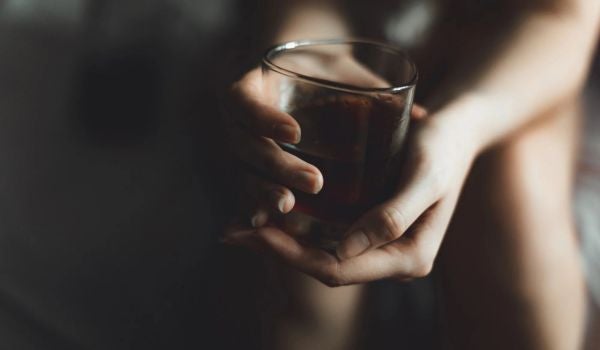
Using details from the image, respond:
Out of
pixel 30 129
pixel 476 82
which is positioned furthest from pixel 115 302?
pixel 476 82

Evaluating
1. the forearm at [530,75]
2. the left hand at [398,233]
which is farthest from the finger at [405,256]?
the forearm at [530,75]

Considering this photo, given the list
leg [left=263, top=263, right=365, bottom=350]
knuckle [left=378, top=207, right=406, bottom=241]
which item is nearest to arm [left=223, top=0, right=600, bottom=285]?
knuckle [left=378, top=207, right=406, bottom=241]

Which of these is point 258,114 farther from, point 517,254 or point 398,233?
point 517,254

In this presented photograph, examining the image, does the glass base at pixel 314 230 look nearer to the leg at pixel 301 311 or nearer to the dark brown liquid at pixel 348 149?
the dark brown liquid at pixel 348 149

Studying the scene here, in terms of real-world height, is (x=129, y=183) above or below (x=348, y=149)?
below

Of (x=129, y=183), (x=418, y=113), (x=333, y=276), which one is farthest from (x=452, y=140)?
(x=129, y=183)
